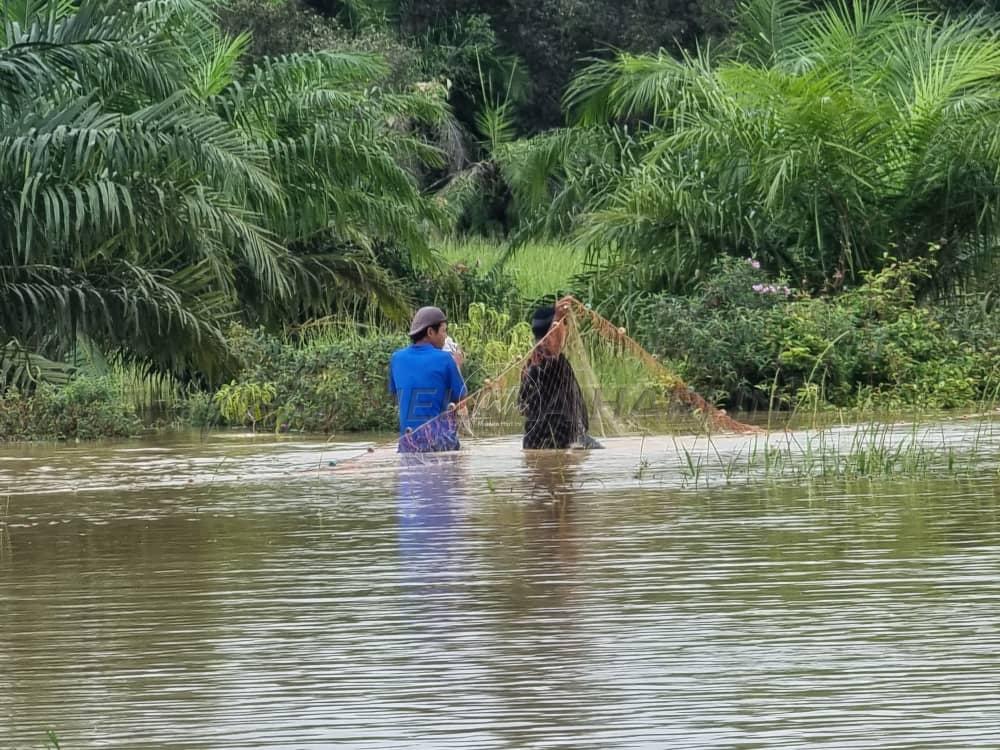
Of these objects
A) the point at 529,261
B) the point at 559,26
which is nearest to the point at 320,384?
the point at 529,261

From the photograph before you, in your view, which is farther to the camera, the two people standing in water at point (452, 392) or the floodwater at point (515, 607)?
the two people standing in water at point (452, 392)

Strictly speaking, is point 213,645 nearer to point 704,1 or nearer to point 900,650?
point 900,650

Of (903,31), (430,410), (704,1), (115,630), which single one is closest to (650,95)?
(903,31)

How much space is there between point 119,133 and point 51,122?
1.92 ft

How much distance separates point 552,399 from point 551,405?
40mm

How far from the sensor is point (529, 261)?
27.5 m

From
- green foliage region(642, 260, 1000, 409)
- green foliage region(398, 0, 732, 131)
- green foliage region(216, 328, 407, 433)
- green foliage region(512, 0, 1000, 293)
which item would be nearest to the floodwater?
green foliage region(216, 328, 407, 433)

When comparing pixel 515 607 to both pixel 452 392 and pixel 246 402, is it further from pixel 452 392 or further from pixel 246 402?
pixel 246 402

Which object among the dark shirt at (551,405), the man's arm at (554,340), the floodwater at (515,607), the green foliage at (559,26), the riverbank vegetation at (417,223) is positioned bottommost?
the floodwater at (515,607)

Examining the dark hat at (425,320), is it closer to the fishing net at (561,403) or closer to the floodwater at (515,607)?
the fishing net at (561,403)

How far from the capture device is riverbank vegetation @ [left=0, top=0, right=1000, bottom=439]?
16359 millimetres

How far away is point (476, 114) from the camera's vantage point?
118 feet

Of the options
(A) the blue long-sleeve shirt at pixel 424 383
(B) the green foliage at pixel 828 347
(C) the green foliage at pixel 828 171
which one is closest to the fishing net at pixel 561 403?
(A) the blue long-sleeve shirt at pixel 424 383

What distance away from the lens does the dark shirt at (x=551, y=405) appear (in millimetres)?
13180
